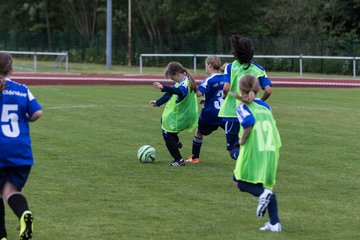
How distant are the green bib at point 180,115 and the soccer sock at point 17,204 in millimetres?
5426

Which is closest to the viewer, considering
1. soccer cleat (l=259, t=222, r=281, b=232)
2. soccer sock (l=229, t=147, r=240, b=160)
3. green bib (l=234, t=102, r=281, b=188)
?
green bib (l=234, t=102, r=281, b=188)

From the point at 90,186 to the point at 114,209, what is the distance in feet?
4.98

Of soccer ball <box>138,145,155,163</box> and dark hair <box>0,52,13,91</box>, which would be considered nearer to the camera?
dark hair <box>0,52,13,91</box>

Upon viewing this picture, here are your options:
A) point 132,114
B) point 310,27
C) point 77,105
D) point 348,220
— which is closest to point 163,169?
point 348,220

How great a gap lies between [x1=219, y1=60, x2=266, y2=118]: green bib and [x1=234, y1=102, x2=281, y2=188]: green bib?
2.72 meters

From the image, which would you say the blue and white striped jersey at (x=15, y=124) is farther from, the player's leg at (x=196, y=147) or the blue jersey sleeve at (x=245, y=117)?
the player's leg at (x=196, y=147)

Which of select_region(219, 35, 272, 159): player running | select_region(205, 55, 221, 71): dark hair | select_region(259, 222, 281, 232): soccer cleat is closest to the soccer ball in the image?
select_region(205, 55, 221, 71): dark hair

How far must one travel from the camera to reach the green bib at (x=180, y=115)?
40.9 ft

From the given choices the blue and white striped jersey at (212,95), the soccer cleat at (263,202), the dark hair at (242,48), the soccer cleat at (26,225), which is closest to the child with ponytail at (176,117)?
the blue and white striped jersey at (212,95)

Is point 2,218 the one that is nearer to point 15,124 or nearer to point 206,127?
point 15,124

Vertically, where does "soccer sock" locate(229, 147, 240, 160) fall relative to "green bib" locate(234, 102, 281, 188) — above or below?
below

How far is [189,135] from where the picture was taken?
1662 cm

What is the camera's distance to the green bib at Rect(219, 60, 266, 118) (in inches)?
420

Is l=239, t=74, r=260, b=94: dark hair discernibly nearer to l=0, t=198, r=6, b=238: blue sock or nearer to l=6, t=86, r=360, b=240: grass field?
l=6, t=86, r=360, b=240: grass field
